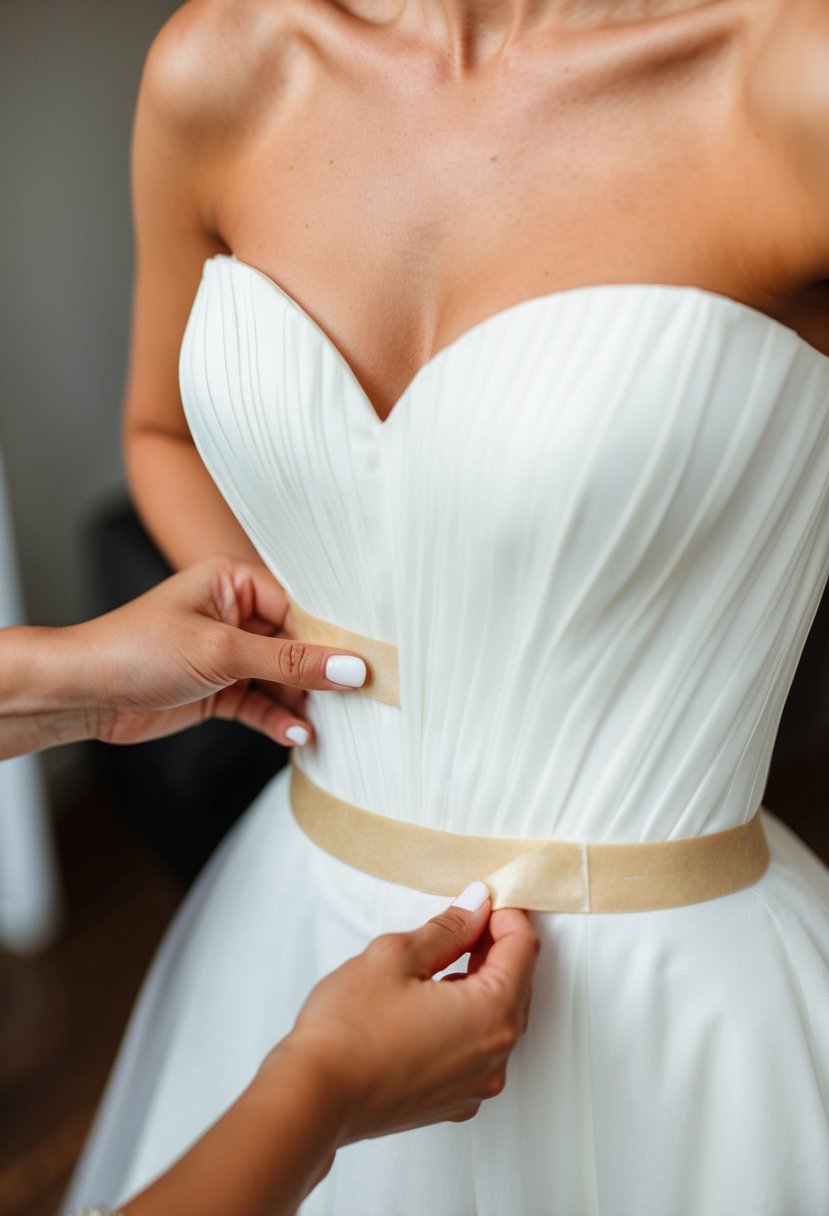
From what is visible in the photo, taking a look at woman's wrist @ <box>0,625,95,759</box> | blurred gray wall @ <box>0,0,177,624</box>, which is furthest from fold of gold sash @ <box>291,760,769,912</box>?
blurred gray wall @ <box>0,0,177,624</box>

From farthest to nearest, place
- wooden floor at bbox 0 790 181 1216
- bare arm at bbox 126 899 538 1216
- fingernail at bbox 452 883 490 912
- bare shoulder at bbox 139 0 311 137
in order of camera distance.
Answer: wooden floor at bbox 0 790 181 1216 < bare shoulder at bbox 139 0 311 137 < fingernail at bbox 452 883 490 912 < bare arm at bbox 126 899 538 1216

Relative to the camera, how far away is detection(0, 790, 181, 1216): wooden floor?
169 centimetres

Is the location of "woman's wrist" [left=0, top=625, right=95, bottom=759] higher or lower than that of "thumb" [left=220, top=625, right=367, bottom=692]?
lower

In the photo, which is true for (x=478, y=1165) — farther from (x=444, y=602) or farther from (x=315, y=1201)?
(x=444, y=602)

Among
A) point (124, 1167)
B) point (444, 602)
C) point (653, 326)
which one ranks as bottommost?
point (124, 1167)

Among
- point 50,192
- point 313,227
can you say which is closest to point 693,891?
point 313,227

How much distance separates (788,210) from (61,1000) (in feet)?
5.63

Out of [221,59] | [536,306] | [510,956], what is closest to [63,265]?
[221,59]

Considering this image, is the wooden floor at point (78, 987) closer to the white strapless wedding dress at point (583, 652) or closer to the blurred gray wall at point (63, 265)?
the blurred gray wall at point (63, 265)

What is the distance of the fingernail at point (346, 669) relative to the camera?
78cm

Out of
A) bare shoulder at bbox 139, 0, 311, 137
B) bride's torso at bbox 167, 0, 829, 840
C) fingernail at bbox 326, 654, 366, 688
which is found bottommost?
fingernail at bbox 326, 654, 366, 688

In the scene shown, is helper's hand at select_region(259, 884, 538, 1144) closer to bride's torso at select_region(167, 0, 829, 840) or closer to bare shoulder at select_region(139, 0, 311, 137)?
bride's torso at select_region(167, 0, 829, 840)

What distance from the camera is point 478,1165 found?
0.79 m

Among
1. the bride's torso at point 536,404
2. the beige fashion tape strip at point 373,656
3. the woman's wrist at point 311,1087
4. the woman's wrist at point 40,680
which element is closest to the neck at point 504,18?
the bride's torso at point 536,404
